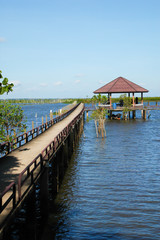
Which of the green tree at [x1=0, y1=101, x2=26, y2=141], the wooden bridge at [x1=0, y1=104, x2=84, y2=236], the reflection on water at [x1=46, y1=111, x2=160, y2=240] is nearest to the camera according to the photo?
the wooden bridge at [x1=0, y1=104, x2=84, y2=236]

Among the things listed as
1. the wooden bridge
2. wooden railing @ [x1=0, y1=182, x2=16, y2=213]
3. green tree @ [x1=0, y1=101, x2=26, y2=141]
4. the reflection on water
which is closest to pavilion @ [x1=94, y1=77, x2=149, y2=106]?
the reflection on water

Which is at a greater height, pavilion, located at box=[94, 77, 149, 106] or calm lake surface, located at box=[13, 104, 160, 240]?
pavilion, located at box=[94, 77, 149, 106]

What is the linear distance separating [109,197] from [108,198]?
6.2 inches

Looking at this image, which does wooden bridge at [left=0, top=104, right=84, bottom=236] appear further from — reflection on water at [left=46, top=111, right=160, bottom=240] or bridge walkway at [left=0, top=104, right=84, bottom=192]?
reflection on water at [left=46, top=111, right=160, bottom=240]

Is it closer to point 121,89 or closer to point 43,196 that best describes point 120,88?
point 121,89

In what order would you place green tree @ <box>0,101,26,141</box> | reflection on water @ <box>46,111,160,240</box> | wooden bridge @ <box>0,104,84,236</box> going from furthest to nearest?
green tree @ <box>0,101,26,141</box> → reflection on water @ <box>46,111,160,240</box> → wooden bridge @ <box>0,104,84,236</box>

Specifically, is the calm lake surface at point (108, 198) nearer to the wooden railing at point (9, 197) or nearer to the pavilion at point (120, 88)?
the wooden railing at point (9, 197)

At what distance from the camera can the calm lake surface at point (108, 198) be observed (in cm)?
1238

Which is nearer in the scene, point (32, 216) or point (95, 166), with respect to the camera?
point (32, 216)

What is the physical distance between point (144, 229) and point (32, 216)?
4.62 metres

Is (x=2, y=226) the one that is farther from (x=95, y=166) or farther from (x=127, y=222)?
(x=95, y=166)

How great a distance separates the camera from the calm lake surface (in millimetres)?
12375

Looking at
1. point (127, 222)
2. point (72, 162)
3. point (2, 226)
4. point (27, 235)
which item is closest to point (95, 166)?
point (72, 162)

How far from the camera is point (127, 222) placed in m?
13.2
